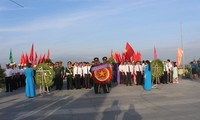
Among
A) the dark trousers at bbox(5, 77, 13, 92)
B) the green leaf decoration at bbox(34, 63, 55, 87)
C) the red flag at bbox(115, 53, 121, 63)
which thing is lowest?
the dark trousers at bbox(5, 77, 13, 92)

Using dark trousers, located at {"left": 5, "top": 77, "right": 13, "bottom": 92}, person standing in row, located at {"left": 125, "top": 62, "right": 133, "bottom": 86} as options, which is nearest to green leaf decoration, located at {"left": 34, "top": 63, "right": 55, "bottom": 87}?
dark trousers, located at {"left": 5, "top": 77, "right": 13, "bottom": 92}

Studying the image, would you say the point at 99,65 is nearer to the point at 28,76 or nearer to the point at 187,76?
the point at 28,76

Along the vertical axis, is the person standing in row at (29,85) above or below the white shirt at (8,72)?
below

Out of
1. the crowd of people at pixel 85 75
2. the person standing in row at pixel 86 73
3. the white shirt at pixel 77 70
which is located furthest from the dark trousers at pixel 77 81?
the person standing in row at pixel 86 73

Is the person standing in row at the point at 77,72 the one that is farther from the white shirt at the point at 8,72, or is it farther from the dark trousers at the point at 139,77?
the white shirt at the point at 8,72

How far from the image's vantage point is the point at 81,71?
21.8 metres

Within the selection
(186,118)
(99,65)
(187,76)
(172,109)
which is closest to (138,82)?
(99,65)

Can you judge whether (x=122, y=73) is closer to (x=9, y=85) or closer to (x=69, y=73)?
(x=69, y=73)

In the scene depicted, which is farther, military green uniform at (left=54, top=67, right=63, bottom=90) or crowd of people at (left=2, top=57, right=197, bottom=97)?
military green uniform at (left=54, top=67, right=63, bottom=90)

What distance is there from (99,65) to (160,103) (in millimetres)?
6060

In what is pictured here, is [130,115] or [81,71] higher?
[81,71]

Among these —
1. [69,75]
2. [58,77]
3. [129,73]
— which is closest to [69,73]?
[69,75]

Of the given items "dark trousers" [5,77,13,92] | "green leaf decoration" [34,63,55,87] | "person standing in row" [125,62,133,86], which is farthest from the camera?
"person standing in row" [125,62,133,86]

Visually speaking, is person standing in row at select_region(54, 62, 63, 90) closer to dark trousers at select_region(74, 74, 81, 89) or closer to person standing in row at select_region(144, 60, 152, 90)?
dark trousers at select_region(74, 74, 81, 89)
